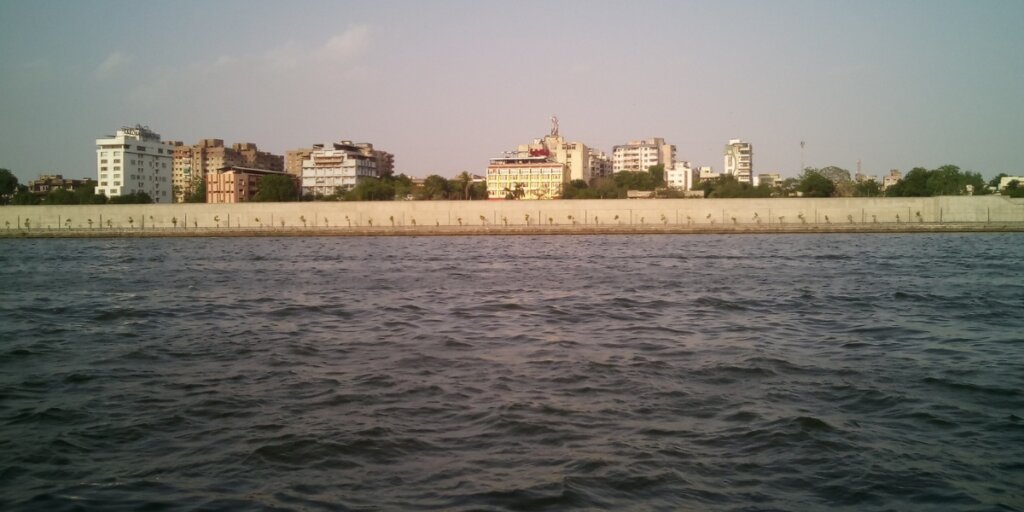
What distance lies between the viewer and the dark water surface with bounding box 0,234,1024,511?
175 inches

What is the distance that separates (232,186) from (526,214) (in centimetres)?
6215

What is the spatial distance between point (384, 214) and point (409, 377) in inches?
2039

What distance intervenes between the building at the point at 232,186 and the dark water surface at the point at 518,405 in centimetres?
9609

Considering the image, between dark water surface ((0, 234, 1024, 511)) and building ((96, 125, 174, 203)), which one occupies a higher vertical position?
building ((96, 125, 174, 203))

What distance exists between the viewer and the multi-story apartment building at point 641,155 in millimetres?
151625

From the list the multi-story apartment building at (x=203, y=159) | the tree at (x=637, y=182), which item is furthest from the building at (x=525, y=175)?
the multi-story apartment building at (x=203, y=159)

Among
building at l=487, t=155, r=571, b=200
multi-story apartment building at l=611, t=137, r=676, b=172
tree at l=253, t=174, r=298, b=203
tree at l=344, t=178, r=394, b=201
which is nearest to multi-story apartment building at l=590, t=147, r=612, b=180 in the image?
multi-story apartment building at l=611, t=137, r=676, b=172

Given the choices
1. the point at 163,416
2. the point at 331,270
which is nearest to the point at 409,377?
the point at 163,416

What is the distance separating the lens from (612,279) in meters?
18.3

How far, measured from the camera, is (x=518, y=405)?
6117mm

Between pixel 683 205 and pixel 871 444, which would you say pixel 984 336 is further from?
pixel 683 205

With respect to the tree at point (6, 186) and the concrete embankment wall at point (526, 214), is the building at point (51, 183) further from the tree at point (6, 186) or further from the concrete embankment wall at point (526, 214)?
the concrete embankment wall at point (526, 214)

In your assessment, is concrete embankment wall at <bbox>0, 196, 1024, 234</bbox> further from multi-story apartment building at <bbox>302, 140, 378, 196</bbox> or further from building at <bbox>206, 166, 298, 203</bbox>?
multi-story apartment building at <bbox>302, 140, 378, 196</bbox>

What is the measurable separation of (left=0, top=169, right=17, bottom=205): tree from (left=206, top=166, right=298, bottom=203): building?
75.2 ft
